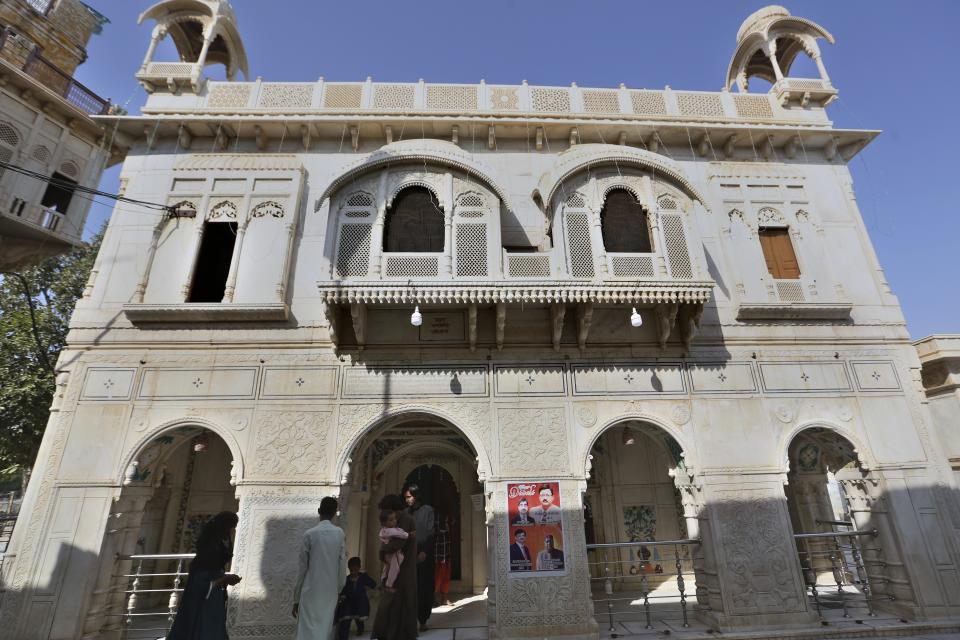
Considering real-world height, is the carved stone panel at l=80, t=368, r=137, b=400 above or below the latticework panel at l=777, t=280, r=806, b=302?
below

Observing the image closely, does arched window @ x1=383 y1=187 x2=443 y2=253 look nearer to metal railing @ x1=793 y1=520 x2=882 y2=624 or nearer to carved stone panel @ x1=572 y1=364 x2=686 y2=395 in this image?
carved stone panel @ x1=572 y1=364 x2=686 y2=395

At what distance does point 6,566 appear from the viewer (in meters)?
6.70

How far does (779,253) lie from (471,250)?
6396 mm

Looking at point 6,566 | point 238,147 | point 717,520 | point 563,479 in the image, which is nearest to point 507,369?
point 563,479

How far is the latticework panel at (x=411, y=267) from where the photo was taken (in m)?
Answer: 8.21

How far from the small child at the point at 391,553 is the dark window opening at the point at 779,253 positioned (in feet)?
27.8

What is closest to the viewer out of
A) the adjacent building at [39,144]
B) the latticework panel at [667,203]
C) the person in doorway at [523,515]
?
the person in doorway at [523,515]

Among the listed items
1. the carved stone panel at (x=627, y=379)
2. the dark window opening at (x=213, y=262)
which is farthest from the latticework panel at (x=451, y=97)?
the carved stone panel at (x=627, y=379)

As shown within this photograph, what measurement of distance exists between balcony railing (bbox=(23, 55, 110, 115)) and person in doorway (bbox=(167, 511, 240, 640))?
13579mm

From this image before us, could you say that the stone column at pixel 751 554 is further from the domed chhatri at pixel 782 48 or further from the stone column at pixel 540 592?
the domed chhatri at pixel 782 48

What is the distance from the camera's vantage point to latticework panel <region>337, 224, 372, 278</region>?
8.30 metres

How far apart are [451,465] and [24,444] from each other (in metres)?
12.5

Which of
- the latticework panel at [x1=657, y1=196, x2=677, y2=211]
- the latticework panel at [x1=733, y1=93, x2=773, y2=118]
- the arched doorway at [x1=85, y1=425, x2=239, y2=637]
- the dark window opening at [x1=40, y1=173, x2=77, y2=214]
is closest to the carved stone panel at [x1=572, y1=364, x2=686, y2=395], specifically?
the latticework panel at [x1=657, y1=196, x2=677, y2=211]

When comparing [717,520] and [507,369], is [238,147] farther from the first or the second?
[717,520]
